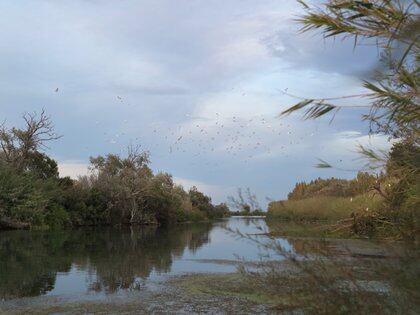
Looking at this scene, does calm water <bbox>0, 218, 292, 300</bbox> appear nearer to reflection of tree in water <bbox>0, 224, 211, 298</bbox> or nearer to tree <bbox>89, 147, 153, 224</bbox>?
reflection of tree in water <bbox>0, 224, 211, 298</bbox>

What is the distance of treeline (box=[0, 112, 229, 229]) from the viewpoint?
114 ft

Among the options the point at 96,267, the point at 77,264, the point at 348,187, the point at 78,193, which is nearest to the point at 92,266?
the point at 96,267

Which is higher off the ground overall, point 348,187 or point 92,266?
point 348,187

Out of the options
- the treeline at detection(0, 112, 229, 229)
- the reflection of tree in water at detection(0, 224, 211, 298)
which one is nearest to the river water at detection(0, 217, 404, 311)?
the reflection of tree in water at detection(0, 224, 211, 298)

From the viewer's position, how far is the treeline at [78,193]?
3472 cm

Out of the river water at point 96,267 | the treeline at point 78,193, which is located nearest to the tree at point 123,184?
the treeline at point 78,193

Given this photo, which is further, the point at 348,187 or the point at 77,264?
the point at 348,187

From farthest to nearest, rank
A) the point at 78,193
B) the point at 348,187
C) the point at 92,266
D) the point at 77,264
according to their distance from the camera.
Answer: the point at 78,193 < the point at 348,187 < the point at 77,264 < the point at 92,266

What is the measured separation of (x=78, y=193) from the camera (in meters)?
45.5

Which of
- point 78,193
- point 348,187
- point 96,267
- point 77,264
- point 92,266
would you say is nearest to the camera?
point 96,267

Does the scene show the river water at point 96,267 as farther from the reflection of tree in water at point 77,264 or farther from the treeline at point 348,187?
the treeline at point 348,187

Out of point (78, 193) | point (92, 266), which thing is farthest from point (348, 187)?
point (78, 193)

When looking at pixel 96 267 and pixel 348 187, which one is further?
pixel 348 187

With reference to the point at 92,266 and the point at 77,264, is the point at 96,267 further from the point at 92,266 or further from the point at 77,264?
the point at 77,264
